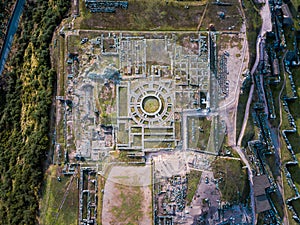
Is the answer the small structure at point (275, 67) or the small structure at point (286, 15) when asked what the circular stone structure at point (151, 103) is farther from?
the small structure at point (286, 15)

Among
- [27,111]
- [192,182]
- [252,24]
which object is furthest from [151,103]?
[252,24]

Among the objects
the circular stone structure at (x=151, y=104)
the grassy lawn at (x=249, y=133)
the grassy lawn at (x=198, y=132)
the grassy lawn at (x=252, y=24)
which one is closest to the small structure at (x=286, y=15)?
the grassy lawn at (x=252, y=24)

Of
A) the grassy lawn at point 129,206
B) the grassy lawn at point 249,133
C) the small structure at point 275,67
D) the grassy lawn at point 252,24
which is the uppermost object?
the grassy lawn at point 252,24

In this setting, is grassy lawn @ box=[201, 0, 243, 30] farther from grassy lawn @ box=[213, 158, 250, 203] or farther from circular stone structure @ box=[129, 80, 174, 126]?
grassy lawn @ box=[213, 158, 250, 203]

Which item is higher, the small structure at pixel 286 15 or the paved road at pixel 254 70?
the small structure at pixel 286 15

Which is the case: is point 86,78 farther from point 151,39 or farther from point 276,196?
point 276,196

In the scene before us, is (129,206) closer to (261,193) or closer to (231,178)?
(231,178)

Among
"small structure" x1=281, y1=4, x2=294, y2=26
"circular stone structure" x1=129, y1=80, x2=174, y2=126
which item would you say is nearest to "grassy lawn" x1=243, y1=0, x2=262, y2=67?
"small structure" x1=281, y1=4, x2=294, y2=26

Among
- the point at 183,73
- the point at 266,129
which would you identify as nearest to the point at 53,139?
the point at 183,73
